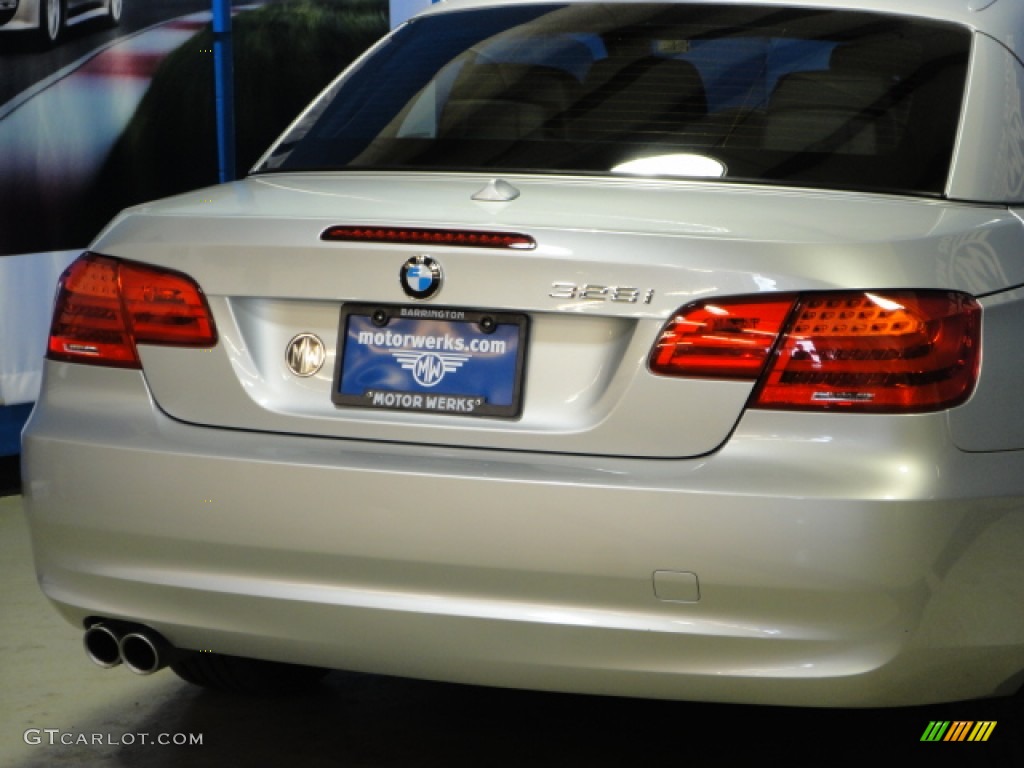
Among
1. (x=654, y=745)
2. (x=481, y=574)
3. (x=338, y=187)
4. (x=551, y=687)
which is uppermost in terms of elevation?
(x=338, y=187)

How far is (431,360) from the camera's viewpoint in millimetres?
2961

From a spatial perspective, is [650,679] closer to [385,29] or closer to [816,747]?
[816,747]

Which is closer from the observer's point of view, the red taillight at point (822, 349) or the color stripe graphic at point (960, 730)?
the red taillight at point (822, 349)

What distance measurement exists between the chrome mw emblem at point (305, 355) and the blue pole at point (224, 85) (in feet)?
16.9

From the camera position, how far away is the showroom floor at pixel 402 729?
12.5ft

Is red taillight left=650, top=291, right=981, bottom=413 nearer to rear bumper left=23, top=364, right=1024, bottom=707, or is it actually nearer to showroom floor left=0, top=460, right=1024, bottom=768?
rear bumper left=23, top=364, right=1024, bottom=707

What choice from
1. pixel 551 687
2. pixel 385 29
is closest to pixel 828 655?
pixel 551 687

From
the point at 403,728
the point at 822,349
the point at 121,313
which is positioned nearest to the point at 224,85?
the point at 403,728

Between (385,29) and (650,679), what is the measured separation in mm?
6650

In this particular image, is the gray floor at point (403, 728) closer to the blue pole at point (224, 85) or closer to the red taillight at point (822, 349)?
the red taillight at point (822, 349)

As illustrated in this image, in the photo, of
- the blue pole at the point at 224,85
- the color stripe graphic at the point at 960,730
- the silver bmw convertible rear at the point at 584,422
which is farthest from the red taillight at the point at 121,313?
the blue pole at the point at 224,85

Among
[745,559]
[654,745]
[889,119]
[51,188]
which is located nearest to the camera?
[745,559]

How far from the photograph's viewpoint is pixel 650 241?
2873 mm

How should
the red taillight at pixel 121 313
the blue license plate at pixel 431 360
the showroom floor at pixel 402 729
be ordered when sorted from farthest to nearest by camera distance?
the showroom floor at pixel 402 729
the red taillight at pixel 121 313
the blue license plate at pixel 431 360
